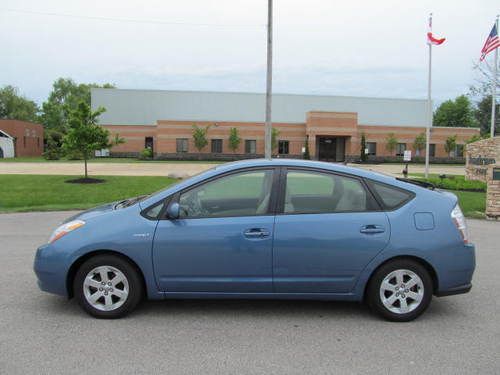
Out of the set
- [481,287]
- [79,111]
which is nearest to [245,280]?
[481,287]

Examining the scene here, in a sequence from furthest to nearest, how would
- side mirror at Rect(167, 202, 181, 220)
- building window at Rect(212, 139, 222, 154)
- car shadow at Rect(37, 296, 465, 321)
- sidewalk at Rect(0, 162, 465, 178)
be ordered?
building window at Rect(212, 139, 222, 154) < sidewalk at Rect(0, 162, 465, 178) < car shadow at Rect(37, 296, 465, 321) < side mirror at Rect(167, 202, 181, 220)

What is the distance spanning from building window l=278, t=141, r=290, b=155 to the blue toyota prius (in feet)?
165

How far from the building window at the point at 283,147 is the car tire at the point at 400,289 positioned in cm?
5027

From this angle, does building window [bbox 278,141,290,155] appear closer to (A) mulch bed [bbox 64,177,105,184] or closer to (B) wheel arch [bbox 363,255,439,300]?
(A) mulch bed [bbox 64,177,105,184]

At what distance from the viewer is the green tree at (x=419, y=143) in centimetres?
5462

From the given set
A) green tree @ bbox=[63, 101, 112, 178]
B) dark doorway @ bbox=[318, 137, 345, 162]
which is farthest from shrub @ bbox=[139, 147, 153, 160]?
green tree @ bbox=[63, 101, 112, 178]

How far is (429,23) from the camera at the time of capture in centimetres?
2486

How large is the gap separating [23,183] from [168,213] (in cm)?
1806

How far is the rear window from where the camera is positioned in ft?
14.7

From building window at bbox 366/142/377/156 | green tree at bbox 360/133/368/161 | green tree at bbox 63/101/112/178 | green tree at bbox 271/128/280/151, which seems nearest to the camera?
green tree at bbox 63/101/112/178

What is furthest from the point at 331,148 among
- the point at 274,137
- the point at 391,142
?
the point at 274,137

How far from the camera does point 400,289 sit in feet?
14.3

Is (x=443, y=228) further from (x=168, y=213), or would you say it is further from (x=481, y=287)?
(x=168, y=213)

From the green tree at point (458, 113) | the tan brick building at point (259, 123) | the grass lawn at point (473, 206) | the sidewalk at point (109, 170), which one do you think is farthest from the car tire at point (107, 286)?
the green tree at point (458, 113)
